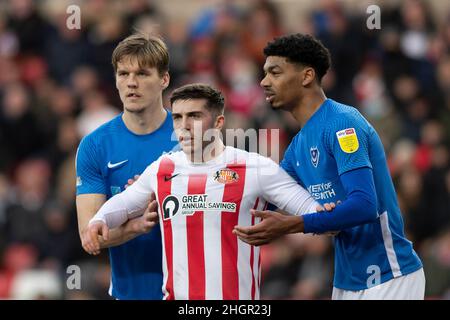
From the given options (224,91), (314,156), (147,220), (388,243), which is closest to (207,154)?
(147,220)

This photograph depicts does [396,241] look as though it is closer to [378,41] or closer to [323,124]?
[323,124]

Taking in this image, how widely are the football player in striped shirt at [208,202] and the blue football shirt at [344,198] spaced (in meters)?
0.16

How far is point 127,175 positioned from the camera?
6918mm

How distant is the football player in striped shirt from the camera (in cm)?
610

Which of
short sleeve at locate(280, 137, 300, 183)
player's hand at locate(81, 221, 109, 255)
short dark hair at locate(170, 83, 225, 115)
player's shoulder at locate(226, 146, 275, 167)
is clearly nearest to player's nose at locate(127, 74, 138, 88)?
short dark hair at locate(170, 83, 225, 115)

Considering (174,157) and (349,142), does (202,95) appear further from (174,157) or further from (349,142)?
(349,142)

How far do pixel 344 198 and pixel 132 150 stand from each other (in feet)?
5.00

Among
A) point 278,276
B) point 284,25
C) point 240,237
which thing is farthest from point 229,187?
point 284,25

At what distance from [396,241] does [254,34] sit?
6673 mm

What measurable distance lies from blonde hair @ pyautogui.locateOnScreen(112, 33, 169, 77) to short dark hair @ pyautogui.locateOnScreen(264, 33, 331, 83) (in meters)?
0.79

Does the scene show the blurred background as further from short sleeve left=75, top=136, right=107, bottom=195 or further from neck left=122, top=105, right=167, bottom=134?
neck left=122, top=105, right=167, bottom=134

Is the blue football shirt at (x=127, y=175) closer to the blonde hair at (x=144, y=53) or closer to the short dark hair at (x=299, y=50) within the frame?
the blonde hair at (x=144, y=53)

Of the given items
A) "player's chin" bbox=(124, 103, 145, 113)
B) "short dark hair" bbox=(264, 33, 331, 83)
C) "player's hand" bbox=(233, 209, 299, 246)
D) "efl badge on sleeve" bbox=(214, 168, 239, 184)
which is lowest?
"player's hand" bbox=(233, 209, 299, 246)

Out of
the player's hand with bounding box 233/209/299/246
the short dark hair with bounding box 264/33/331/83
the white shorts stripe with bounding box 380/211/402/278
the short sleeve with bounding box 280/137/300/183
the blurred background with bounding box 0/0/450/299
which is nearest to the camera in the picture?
the player's hand with bounding box 233/209/299/246
